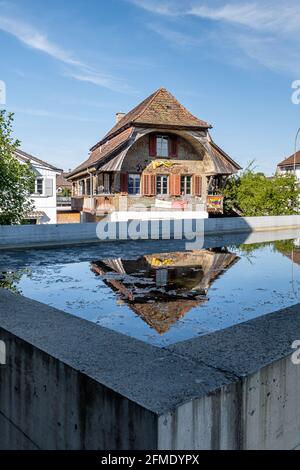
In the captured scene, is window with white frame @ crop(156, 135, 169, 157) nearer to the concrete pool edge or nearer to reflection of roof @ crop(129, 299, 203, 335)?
reflection of roof @ crop(129, 299, 203, 335)

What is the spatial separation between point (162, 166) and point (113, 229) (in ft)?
37.4

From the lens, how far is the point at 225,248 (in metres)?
16.5

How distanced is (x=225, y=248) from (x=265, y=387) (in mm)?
13698

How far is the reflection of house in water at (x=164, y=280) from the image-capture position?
22.2 feet

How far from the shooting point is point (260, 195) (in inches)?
1198

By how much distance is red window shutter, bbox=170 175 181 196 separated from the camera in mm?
30016

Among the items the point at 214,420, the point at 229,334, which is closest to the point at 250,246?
the point at 229,334

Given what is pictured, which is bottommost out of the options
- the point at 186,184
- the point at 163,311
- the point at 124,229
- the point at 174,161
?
the point at 163,311

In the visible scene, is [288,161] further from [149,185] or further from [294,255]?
[294,255]

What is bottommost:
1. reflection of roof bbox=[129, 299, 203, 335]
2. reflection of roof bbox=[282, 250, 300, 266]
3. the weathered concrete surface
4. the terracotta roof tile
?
reflection of roof bbox=[129, 299, 203, 335]

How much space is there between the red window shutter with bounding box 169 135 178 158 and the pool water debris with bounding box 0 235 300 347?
1567cm

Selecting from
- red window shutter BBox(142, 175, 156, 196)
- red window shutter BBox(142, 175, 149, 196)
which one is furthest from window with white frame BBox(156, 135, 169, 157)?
red window shutter BBox(142, 175, 149, 196)

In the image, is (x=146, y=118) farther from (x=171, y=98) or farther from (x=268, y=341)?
(x=268, y=341)

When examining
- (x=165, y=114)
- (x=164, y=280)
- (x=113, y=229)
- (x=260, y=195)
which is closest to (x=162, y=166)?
(x=165, y=114)
